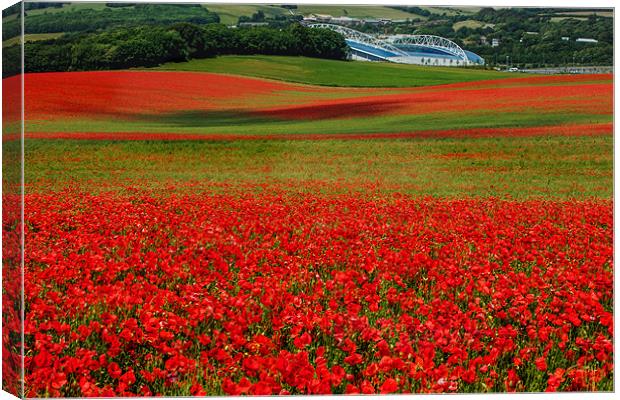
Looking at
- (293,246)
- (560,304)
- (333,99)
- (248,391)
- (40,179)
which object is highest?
(333,99)

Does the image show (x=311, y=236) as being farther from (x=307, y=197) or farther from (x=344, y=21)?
(x=344, y=21)

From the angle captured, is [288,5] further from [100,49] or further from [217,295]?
[217,295]

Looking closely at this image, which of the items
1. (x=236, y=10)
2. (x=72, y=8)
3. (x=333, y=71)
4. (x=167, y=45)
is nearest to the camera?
(x=72, y=8)

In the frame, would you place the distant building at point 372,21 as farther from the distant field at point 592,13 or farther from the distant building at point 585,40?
the distant building at point 585,40

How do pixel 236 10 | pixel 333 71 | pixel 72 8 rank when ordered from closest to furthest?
pixel 72 8 → pixel 236 10 → pixel 333 71

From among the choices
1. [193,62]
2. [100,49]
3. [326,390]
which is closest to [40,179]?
[100,49]

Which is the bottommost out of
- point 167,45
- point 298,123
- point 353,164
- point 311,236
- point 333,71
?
point 311,236

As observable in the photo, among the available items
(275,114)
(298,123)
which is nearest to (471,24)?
(298,123)

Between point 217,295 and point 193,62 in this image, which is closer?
point 217,295

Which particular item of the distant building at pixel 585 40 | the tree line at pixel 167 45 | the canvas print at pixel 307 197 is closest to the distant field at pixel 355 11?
the canvas print at pixel 307 197
